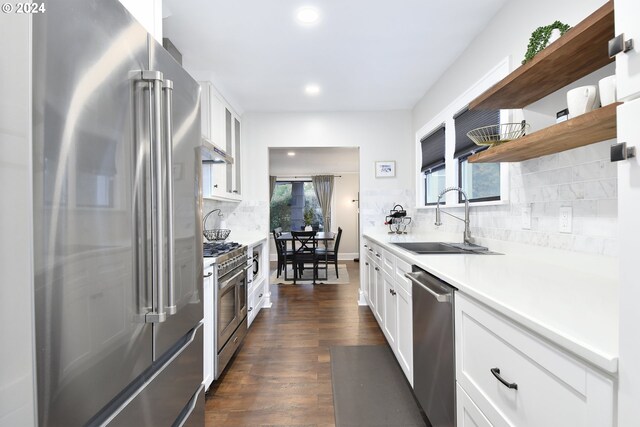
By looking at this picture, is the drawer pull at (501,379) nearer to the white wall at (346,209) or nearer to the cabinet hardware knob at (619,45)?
the cabinet hardware knob at (619,45)

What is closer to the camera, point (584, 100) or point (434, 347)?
point (584, 100)

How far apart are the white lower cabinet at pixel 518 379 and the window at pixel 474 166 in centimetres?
135

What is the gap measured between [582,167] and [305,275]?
4715mm

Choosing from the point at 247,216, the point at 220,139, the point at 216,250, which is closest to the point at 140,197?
the point at 216,250

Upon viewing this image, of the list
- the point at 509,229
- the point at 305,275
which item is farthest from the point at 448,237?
the point at 305,275

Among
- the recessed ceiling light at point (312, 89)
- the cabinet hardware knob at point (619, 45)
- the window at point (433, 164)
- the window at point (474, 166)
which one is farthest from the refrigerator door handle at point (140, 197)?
the window at point (433, 164)

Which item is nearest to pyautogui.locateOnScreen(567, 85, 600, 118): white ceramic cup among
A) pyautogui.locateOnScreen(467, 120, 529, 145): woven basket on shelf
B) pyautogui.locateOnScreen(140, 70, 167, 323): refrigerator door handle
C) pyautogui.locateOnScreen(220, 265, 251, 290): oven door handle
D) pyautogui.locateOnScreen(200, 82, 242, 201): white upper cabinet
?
pyautogui.locateOnScreen(467, 120, 529, 145): woven basket on shelf

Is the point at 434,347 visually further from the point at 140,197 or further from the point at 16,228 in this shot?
the point at 16,228

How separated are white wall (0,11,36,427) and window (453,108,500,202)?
90.1 inches

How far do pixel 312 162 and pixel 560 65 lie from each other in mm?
6053

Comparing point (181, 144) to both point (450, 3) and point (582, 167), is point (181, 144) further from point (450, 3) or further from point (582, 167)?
point (450, 3)

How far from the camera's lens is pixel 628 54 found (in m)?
0.56

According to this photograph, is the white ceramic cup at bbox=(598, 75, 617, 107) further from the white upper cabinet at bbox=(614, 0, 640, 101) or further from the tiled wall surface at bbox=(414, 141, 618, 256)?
the white upper cabinet at bbox=(614, 0, 640, 101)

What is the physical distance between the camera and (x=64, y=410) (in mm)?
600
